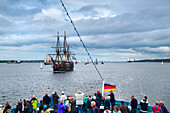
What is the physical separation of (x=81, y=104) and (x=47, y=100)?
2586mm

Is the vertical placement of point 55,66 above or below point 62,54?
below

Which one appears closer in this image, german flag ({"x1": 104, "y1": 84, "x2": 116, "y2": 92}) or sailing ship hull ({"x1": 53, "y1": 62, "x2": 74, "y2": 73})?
german flag ({"x1": 104, "y1": 84, "x2": 116, "y2": 92})

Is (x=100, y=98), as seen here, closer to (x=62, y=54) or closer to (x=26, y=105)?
(x=26, y=105)

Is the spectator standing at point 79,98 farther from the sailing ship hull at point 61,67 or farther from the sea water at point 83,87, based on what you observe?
the sailing ship hull at point 61,67

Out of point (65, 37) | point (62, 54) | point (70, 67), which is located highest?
point (65, 37)

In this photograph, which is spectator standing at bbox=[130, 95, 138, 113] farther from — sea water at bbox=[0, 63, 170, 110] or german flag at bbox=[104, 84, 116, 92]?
sea water at bbox=[0, 63, 170, 110]

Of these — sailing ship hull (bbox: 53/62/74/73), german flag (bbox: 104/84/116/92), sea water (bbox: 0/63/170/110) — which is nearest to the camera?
german flag (bbox: 104/84/116/92)

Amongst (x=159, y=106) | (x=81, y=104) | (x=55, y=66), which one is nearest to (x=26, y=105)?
(x=81, y=104)

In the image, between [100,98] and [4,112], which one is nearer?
[4,112]

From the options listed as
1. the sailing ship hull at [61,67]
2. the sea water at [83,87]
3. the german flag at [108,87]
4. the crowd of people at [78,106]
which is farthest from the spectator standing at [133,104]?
the sailing ship hull at [61,67]

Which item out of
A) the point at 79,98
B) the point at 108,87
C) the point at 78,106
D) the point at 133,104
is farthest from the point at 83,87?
the point at 133,104

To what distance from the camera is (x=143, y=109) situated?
452 inches

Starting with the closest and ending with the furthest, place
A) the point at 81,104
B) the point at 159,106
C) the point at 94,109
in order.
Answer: the point at 94,109 → the point at 159,106 → the point at 81,104

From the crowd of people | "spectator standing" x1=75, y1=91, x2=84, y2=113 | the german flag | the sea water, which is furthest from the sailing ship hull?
"spectator standing" x1=75, y1=91, x2=84, y2=113
